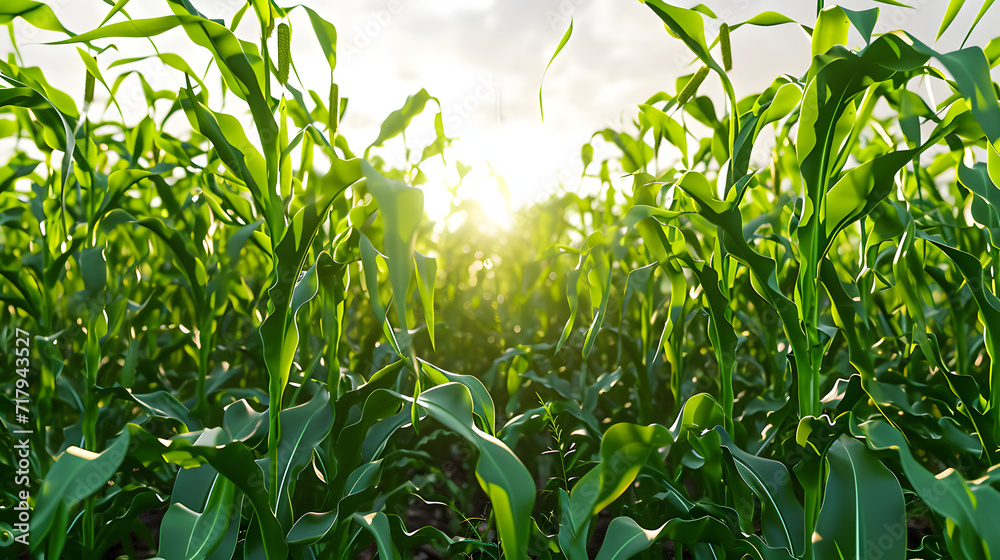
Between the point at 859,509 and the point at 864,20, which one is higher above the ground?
the point at 864,20

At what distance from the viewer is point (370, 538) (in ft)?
3.46

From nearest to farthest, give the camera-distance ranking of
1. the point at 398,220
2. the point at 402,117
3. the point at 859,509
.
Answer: the point at 398,220, the point at 859,509, the point at 402,117

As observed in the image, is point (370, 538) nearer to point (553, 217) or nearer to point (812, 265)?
point (812, 265)

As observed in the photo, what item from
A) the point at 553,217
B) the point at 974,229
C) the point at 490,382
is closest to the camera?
the point at 974,229

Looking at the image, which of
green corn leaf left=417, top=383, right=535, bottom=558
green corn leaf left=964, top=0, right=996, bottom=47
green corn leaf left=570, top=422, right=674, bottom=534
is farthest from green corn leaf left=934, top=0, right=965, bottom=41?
green corn leaf left=417, top=383, right=535, bottom=558

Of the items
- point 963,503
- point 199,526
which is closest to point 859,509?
point 963,503

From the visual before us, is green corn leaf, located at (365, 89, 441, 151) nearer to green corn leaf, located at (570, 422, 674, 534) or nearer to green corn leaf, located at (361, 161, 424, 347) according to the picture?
green corn leaf, located at (361, 161, 424, 347)

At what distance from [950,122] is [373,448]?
1.12 m

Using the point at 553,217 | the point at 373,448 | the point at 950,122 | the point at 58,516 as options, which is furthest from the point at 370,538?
the point at 553,217

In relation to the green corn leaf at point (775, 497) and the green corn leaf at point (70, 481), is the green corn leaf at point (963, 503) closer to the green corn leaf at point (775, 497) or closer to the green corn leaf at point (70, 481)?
the green corn leaf at point (775, 497)

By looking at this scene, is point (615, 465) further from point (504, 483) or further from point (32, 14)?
point (32, 14)

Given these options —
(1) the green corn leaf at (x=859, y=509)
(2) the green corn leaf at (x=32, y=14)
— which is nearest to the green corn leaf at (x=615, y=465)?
(1) the green corn leaf at (x=859, y=509)

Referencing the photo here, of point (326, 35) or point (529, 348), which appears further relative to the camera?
point (529, 348)

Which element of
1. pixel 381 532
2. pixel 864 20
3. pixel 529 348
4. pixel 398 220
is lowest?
pixel 381 532
